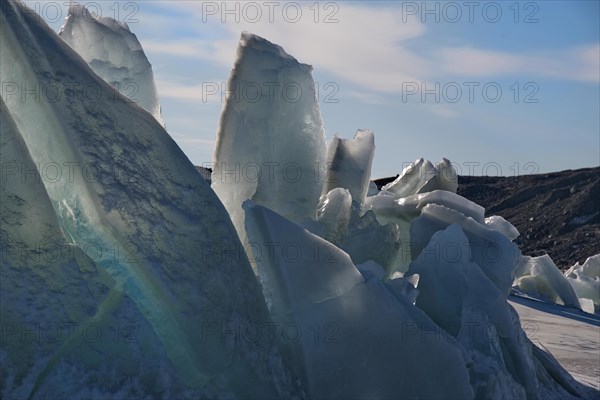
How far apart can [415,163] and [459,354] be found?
4036mm

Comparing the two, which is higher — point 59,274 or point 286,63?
point 286,63

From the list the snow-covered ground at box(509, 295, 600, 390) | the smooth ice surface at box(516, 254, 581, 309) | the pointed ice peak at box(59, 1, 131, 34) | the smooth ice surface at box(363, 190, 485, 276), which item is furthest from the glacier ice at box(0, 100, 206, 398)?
the smooth ice surface at box(516, 254, 581, 309)

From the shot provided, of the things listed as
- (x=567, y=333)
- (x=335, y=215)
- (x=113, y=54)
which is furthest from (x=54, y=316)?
(x=567, y=333)

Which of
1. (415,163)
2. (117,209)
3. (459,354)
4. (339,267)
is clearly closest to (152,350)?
(117,209)

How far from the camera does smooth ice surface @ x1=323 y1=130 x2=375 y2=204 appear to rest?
4641 mm

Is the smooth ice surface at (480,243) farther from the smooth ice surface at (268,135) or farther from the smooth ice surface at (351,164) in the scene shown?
the smooth ice surface at (268,135)

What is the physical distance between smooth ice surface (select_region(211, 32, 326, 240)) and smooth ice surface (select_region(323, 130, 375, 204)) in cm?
27

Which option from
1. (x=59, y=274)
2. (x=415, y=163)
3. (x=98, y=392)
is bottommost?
(x=98, y=392)

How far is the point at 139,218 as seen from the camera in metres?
2.91

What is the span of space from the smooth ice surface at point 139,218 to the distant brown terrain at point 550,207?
16287 mm

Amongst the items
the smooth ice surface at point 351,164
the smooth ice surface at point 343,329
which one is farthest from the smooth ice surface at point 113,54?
the smooth ice surface at point 343,329

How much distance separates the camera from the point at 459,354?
10.5 feet

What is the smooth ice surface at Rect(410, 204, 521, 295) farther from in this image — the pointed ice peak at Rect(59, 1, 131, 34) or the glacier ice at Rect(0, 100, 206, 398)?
the glacier ice at Rect(0, 100, 206, 398)

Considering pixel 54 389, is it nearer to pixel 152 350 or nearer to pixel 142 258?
pixel 152 350
